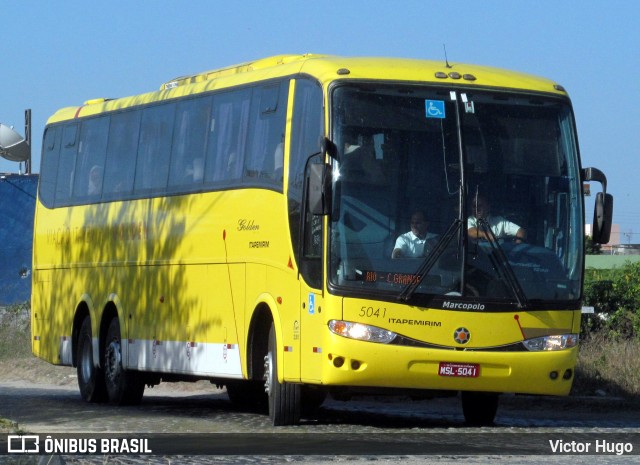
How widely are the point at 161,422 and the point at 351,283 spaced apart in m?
3.23

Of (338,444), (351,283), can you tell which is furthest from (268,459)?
(351,283)

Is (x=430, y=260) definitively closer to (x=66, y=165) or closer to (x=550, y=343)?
(x=550, y=343)

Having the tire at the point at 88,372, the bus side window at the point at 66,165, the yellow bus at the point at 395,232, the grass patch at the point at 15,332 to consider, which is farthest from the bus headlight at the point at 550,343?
the grass patch at the point at 15,332

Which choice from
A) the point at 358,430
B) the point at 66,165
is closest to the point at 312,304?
the point at 358,430

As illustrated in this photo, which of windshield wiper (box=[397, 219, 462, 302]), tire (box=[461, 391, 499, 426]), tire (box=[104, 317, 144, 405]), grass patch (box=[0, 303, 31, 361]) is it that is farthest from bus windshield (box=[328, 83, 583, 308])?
grass patch (box=[0, 303, 31, 361])

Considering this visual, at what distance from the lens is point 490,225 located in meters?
15.3

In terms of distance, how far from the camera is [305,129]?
51.9 feet

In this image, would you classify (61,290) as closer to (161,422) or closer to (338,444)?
(161,422)

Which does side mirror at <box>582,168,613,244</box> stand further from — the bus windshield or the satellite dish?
the satellite dish

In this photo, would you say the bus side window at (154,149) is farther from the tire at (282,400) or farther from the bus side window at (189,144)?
the tire at (282,400)

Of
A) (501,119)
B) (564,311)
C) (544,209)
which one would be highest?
(501,119)

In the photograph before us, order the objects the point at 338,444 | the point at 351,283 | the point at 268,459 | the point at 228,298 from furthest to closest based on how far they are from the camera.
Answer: the point at 228,298
the point at 351,283
the point at 338,444
the point at 268,459

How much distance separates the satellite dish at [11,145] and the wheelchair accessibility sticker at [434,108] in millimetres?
25031

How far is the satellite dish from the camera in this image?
39.0 meters
